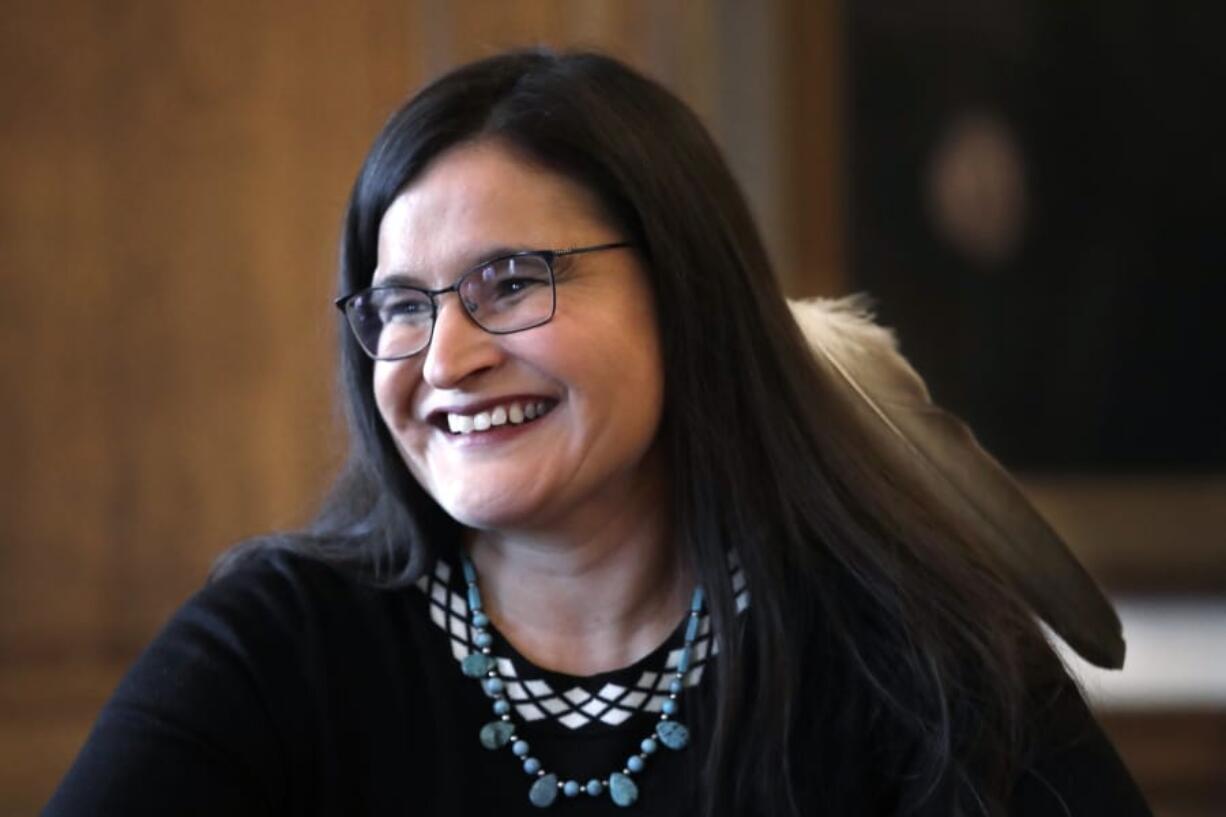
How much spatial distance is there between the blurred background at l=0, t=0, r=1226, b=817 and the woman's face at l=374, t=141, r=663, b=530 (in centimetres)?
183

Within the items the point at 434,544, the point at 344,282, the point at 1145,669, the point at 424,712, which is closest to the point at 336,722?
the point at 424,712

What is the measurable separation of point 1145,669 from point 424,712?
98.9 inches

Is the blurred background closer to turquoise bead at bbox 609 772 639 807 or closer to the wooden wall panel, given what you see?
the wooden wall panel

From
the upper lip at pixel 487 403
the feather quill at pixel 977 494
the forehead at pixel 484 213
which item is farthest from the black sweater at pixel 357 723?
the forehead at pixel 484 213

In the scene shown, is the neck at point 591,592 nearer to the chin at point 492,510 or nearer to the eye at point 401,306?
the chin at point 492,510

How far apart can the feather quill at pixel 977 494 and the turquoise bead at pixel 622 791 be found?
0.38m

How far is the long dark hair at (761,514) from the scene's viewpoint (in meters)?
1.41

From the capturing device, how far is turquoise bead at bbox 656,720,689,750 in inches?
56.7

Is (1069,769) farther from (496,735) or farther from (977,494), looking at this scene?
(496,735)

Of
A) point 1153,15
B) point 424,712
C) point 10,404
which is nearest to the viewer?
point 424,712

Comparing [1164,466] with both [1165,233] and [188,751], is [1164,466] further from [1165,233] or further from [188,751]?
[188,751]

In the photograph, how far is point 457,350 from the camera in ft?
4.55

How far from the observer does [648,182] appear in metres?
1.42

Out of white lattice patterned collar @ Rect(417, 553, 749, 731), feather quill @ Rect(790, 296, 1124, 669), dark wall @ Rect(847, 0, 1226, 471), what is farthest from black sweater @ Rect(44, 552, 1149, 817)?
dark wall @ Rect(847, 0, 1226, 471)
